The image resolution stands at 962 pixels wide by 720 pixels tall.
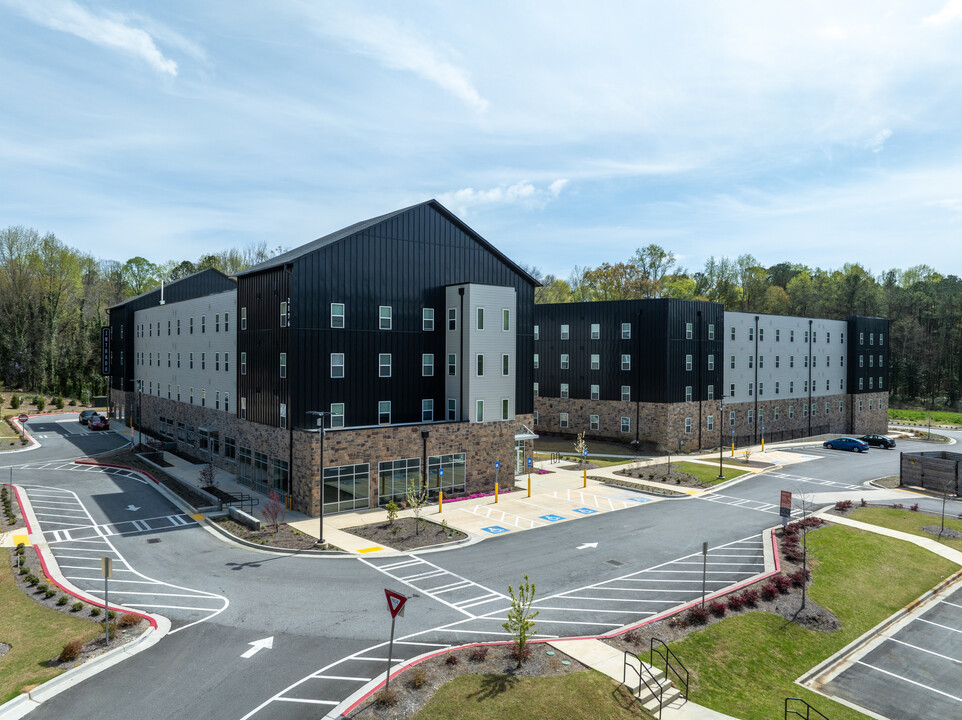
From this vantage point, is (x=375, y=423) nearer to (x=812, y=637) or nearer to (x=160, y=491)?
(x=160, y=491)

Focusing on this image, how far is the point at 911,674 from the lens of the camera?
60.8 ft

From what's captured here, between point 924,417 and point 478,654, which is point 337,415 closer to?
point 478,654

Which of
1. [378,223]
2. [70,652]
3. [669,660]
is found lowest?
[669,660]

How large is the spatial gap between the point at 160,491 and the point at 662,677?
32.5 meters

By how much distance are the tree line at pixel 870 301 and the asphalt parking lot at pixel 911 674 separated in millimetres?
78761

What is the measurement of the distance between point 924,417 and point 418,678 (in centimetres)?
10431

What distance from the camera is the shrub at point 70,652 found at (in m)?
15.8

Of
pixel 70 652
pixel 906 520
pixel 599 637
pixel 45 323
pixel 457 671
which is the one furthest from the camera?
pixel 45 323

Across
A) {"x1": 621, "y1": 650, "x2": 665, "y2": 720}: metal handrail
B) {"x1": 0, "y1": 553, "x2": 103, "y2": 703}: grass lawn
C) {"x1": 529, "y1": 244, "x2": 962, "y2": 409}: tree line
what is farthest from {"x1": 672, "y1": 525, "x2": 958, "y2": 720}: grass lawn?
{"x1": 529, "y1": 244, "x2": 962, "y2": 409}: tree line

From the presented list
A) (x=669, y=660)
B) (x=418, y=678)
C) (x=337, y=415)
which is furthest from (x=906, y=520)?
(x=337, y=415)

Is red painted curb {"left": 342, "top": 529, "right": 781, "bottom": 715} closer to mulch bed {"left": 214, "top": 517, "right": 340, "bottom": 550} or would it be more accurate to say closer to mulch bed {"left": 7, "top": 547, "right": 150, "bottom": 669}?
mulch bed {"left": 7, "top": 547, "right": 150, "bottom": 669}

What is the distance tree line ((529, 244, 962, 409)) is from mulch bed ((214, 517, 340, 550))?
77.7m

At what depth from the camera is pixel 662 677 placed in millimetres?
15992

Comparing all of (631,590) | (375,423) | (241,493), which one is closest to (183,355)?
(241,493)
